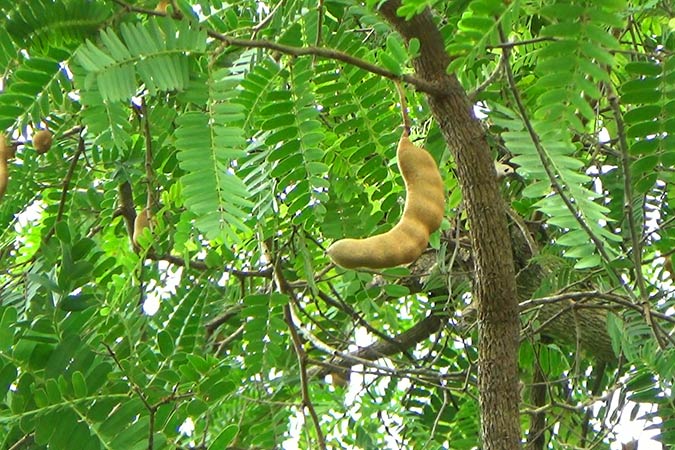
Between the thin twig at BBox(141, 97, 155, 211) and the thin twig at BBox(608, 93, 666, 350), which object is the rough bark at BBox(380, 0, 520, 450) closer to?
the thin twig at BBox(608, 93, 666, 350)

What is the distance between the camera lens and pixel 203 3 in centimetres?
118

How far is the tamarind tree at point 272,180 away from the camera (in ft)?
3.13

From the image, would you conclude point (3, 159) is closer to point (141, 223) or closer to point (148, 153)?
point (148, 153)

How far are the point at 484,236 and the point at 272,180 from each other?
26cm

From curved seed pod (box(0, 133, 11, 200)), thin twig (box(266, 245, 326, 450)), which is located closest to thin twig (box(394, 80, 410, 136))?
curved seed pod (box(0, 133, 11, 200))

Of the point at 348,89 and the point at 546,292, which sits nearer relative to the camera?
the point at 348,89

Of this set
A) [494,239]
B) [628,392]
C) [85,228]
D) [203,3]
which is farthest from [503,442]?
[85,228]

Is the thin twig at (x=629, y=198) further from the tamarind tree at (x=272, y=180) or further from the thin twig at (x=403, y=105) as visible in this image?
the thin twig at (x=403, y=105)

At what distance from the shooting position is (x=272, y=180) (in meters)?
1.22

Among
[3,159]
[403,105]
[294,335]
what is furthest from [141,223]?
[403,105]

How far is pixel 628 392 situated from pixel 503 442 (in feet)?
1.44

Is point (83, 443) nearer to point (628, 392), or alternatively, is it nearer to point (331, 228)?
point (331, 228)

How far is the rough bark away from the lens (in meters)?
1.05

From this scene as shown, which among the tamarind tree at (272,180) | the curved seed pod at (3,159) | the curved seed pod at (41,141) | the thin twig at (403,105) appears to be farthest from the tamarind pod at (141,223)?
the thin twig at (403,105)
